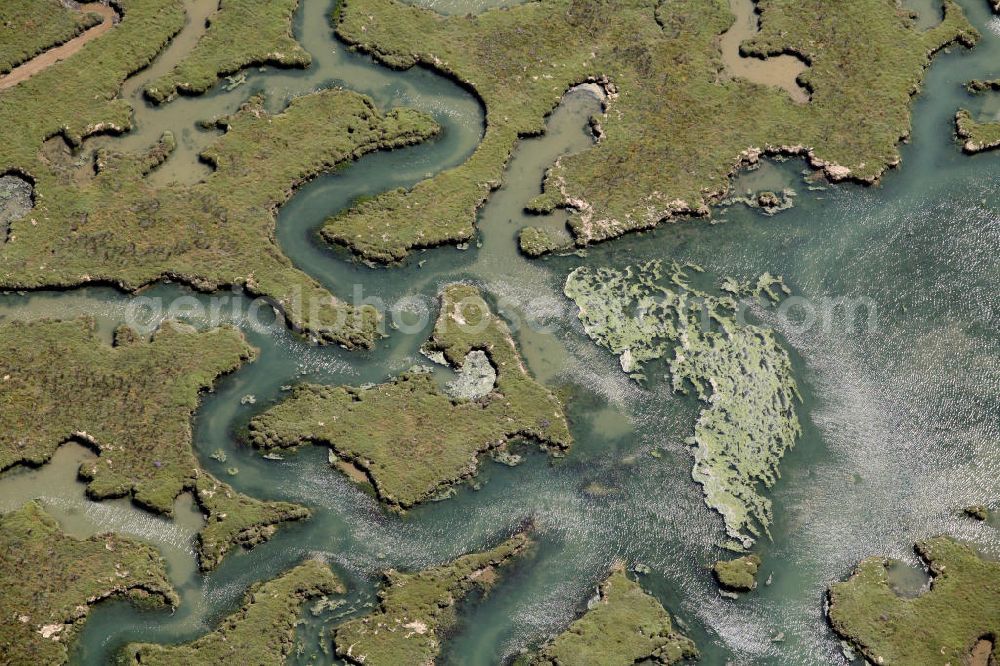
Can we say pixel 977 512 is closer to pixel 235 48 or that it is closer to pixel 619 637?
pixel 619 637

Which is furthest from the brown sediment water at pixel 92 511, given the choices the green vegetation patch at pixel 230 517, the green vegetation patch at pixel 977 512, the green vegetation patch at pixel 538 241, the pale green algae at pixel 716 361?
the green vegetation patch at pixel 977 512

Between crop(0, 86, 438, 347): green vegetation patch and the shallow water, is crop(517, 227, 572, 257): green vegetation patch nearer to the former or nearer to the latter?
the shallow water

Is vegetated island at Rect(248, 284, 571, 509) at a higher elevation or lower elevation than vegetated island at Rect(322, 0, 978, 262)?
lower

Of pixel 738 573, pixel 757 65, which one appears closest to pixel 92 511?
pixel 738 573

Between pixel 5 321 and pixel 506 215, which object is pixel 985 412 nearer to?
pixel 506 215

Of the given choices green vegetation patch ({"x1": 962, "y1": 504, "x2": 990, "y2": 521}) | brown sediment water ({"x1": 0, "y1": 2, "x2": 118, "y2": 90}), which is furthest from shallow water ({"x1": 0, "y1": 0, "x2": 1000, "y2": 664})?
brown sediment water ({"x1": 0, "y1": 2, "x2": 118, "y2": 90})

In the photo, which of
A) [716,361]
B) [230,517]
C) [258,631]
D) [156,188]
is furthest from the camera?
[156,188]

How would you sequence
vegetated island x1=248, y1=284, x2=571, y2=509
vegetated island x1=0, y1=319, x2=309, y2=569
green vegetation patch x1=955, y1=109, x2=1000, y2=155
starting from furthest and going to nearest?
green vegetation patch x1=955, y1=109, x2=1000, y2=155 < vegetated island x1=248, y1=284, x2=571, y2=509 < vegetated island x1=0, y1=319, x2=309, y2=569
